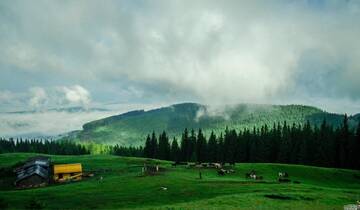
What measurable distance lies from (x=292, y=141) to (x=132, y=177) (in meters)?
84.5

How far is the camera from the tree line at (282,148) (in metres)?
136

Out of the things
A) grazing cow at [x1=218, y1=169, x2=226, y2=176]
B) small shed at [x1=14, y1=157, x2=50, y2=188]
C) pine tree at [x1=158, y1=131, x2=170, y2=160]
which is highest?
pine tree at [x1=158, y1=131, x2=170, y2=160]

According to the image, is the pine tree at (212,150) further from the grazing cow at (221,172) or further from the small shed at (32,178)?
the small shed at (32,178)

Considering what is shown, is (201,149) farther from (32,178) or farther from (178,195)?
(178,195)

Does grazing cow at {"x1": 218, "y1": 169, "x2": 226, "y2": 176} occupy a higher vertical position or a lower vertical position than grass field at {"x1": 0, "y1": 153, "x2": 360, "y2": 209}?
higher

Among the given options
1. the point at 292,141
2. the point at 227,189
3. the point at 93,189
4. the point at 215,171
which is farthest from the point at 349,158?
the point at 93,189

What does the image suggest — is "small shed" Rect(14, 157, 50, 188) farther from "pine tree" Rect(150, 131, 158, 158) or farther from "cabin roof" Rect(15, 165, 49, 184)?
"pine tree" Rect(150, 131, 158, 158)

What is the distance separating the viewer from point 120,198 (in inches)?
2434

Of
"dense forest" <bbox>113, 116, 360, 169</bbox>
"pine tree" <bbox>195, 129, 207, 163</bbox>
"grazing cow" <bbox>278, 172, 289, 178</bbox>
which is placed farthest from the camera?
"pine tree" <bbox>195, 129, 207, 163</bbox>

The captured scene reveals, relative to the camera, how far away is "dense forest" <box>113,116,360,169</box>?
136 m

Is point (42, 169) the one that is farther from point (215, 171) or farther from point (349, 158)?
point (349, 158)

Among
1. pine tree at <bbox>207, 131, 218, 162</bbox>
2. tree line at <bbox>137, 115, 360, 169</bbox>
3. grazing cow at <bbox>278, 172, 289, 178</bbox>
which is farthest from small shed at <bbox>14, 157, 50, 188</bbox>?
pine tree at <bbox>207, 131, 218, 162</bbox>

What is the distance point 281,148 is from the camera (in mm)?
146875

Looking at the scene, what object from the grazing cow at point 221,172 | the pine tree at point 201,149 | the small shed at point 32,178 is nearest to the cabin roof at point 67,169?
the small shed at point 32,178
